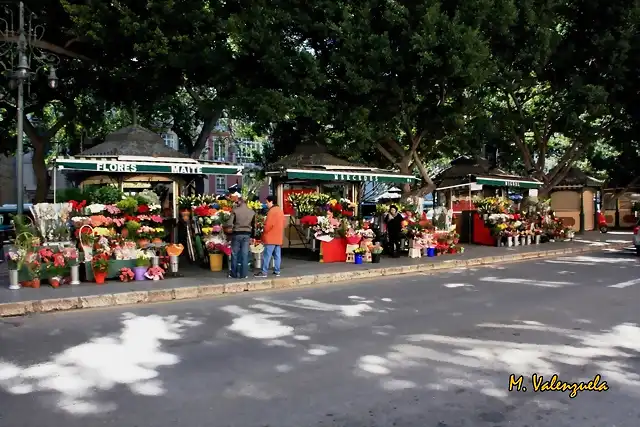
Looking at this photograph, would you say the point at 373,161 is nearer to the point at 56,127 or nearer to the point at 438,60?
the point at 438,60

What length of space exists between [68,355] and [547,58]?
2122cm

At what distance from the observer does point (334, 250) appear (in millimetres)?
16688

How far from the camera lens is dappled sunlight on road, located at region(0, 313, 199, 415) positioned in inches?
206

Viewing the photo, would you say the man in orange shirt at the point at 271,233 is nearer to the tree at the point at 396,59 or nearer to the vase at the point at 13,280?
the vase at the point at 13,280

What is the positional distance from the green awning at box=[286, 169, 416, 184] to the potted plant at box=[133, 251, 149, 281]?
5.92m

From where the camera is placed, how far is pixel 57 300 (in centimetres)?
1006

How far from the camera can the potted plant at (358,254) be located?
16156 mm

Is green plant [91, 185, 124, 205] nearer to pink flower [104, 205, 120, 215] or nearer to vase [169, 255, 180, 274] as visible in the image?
pink flower [104, 205, 120, 215]

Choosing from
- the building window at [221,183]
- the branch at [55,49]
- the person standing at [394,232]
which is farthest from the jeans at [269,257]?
the building window at [221,183]

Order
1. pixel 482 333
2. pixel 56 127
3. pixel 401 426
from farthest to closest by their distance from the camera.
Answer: pixel 56 127
pixel 482 333
pixel 401 426

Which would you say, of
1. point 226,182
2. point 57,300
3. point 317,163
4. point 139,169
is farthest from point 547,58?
point 226,182

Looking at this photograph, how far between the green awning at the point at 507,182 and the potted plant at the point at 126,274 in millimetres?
14147

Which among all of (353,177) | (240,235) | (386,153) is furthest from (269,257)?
(386,153)

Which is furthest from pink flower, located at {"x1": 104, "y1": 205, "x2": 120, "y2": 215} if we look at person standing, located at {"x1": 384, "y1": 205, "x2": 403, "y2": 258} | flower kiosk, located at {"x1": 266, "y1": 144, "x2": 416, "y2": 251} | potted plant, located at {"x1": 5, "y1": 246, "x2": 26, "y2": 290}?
person standing, located at {"x1": 384, "y1": 205, "x2": 403, "y2": 258}
